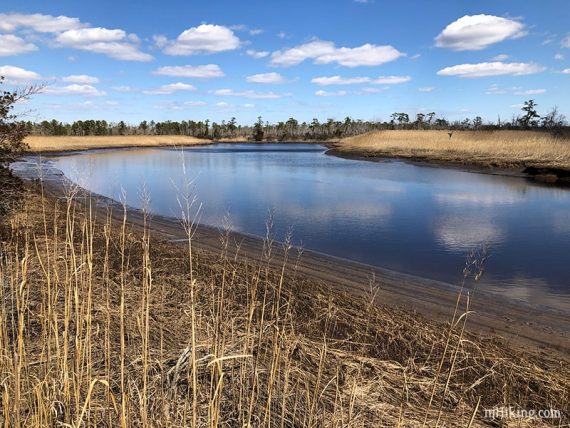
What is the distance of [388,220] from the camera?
15062 mm

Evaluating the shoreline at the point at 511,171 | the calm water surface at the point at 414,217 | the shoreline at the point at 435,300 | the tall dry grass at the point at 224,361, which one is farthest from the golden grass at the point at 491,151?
the tall dry grass at the point at 224,361

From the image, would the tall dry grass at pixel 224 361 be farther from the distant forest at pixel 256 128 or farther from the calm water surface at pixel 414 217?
the distant forest at pixel 256 128

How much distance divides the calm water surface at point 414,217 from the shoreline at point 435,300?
0.67 meters

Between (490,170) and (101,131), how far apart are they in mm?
104760

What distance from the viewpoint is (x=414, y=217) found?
15.6m

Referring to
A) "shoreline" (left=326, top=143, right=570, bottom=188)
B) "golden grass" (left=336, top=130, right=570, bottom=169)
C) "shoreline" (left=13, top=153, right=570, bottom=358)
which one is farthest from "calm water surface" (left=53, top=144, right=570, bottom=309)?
"golden grass" (left=336, top=130, right=570, bottom=169)

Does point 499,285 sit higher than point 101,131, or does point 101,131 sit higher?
point 101,131

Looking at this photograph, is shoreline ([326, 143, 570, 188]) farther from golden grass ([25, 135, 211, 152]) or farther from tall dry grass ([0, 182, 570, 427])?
golden grass ([25, 135, 211, 152])

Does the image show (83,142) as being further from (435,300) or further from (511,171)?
(435,300)

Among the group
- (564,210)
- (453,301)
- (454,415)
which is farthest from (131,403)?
(564,210)

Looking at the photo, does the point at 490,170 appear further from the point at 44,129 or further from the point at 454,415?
the point at 44,129

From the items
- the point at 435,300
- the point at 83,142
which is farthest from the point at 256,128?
the point at 435,300

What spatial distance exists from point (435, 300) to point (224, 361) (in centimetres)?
460

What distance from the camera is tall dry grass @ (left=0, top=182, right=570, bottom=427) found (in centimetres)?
284
